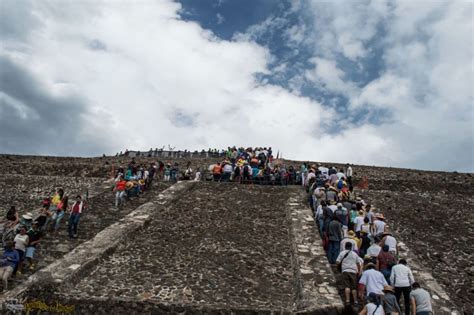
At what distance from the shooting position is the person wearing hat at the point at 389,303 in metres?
7.09

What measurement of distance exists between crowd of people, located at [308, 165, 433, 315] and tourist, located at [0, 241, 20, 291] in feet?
24.7

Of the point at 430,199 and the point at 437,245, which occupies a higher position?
the point at 430,199

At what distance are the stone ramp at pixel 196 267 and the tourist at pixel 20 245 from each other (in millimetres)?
876

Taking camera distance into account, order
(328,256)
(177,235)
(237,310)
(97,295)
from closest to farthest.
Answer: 1. (237,310)
2. (97,295)
3. (328,256)
4. (177,235)

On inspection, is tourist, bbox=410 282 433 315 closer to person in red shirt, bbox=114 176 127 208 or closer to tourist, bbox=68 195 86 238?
tourist, bbox=68 195 86 238

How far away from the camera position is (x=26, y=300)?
8188mm

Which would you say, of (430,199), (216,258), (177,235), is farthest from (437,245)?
(177,235)

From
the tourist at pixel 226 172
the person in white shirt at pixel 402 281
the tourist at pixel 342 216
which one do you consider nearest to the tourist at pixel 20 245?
the tourist at pixel 342 216

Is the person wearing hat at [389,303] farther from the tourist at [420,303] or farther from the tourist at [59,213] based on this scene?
the tourist at [59,213]

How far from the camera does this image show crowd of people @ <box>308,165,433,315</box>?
24.7 ft

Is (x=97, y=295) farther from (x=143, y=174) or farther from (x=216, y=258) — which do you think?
(x=143, y=174)

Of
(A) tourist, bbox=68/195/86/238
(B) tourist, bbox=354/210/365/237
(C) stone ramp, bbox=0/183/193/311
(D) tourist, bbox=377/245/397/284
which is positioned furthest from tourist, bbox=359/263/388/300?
(A) tourist, bbox=68/195/86/238

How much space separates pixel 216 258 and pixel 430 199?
12.4m

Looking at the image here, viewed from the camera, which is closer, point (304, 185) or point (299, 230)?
point (299, 230)
